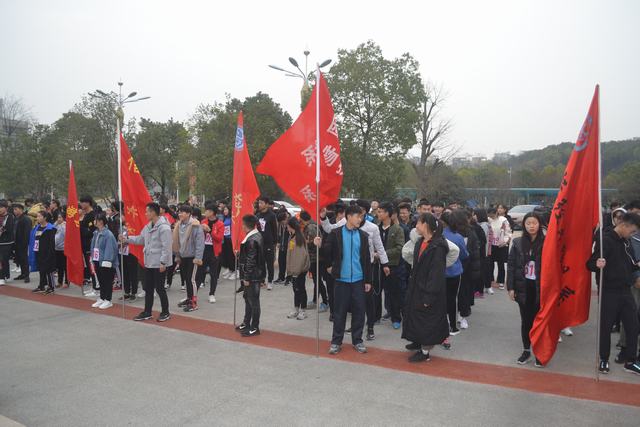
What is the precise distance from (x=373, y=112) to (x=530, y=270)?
26.3 m

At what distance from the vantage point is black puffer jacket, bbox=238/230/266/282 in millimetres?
6562

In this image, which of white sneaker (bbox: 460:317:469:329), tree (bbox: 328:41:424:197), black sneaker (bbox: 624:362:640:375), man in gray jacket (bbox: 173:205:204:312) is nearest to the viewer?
black sneaker (bbox: 624:362:640:375)

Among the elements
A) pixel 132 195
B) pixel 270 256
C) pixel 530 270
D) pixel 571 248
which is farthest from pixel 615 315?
pixel 132 195

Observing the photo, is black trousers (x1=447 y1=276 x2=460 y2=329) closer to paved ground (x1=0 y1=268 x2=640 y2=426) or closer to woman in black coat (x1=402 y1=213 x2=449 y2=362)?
paved ground (x1=0 y1=268 x2=640 y2=426)

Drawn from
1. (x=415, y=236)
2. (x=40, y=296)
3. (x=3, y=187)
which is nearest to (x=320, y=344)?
(x=415, y=236)

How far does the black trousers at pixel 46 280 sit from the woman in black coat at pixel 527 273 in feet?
31.5

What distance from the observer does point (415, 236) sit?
6664 millimetres

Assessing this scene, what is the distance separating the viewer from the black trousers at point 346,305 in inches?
230

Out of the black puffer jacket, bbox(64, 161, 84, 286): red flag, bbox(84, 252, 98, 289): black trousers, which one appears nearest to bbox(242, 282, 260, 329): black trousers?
the black puffer jacket

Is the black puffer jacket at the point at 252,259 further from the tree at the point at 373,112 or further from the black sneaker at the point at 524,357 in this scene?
the tree at the point at 373,112

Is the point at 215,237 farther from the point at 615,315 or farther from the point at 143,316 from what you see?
the point at 615,315

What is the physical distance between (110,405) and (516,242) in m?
4.99

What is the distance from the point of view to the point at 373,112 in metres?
30.7

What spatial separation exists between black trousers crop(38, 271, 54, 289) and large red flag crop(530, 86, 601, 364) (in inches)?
388
